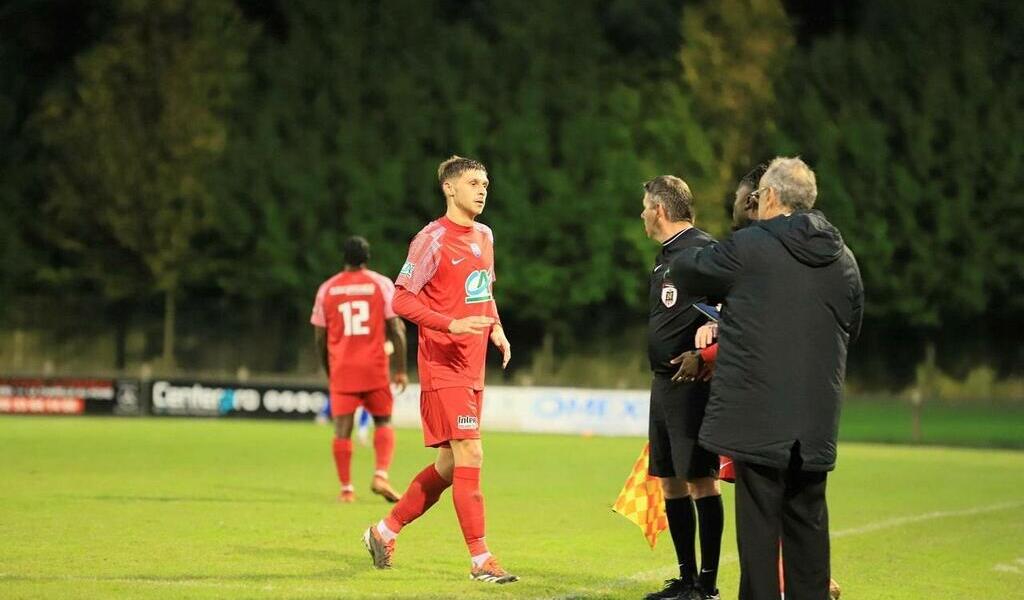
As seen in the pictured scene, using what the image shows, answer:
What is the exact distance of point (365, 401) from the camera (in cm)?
1489

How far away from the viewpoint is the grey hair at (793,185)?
6.80 m

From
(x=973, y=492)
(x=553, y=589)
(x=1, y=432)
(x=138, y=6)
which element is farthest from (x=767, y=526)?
(x=138, y=6)

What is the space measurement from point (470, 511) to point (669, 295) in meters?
1.79

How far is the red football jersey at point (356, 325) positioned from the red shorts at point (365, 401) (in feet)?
0.20

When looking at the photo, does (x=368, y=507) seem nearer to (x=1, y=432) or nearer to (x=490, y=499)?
(x=490, y=499)

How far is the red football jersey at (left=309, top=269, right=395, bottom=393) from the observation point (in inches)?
579

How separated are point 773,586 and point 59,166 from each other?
4124 cm

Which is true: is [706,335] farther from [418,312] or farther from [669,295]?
[418,312]

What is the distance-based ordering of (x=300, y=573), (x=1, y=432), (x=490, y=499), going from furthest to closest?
(x=1, y=432)
(x=490, y=499)
(x=300, y=573)

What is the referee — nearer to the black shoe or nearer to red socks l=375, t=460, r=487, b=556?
the black shoe

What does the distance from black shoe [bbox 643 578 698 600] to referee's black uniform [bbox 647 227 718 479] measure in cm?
61

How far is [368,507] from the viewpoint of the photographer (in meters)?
13.9

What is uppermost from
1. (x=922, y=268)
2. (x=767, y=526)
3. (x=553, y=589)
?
(x=922, y=268)

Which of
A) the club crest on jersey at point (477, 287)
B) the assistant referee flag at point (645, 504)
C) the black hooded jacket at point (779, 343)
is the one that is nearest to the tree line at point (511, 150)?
the assistant referee flag at point (645, 504)
